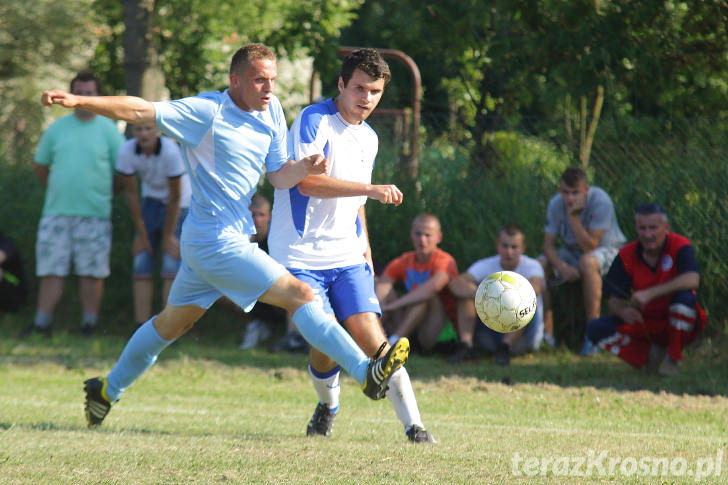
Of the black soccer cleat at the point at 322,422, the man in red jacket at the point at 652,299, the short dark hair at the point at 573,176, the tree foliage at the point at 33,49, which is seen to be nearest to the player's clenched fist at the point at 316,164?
the black soccer cleat at the point at 322,422

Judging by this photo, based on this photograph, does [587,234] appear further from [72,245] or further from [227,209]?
[72,245]

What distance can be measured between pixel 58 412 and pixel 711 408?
4.60m

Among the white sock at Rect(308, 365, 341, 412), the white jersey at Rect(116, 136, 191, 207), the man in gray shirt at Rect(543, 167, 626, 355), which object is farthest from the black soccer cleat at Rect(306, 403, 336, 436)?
the white jersey at Rect(116, 136, 191, 207)

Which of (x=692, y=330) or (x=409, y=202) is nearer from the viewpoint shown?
(x=692, y=330)

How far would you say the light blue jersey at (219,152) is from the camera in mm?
5160

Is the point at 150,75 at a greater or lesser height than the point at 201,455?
greater

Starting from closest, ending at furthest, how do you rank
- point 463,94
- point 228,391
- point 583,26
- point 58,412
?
point 58,412 < point 228,391 < point 583,26 < point 463,94

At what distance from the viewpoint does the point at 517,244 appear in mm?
9000

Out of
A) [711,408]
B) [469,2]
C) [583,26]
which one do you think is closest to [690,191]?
[583,26]

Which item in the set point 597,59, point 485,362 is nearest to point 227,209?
point 485,362

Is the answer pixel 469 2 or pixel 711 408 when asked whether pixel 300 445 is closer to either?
pixel 711 408

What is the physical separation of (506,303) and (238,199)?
5.53ft

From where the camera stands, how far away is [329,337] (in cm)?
500

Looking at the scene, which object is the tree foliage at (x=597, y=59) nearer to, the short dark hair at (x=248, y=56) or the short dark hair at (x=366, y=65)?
the short dark hair at (x=366, y=65)
